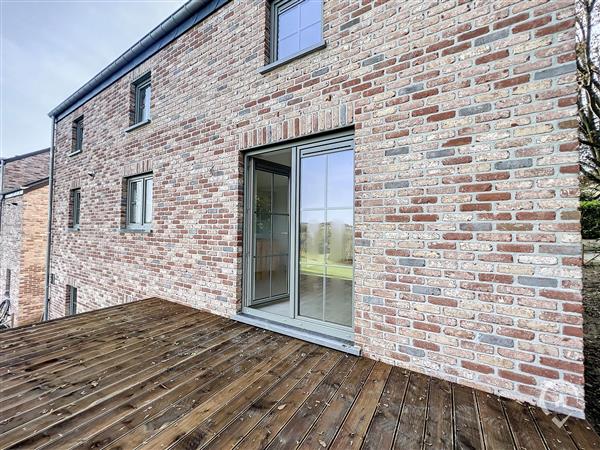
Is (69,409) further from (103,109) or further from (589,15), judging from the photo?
(589,15)

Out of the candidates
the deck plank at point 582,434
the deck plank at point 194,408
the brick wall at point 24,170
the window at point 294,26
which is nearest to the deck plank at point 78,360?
the deck plank at point 194,408

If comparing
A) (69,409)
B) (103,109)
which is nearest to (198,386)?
(69,409)

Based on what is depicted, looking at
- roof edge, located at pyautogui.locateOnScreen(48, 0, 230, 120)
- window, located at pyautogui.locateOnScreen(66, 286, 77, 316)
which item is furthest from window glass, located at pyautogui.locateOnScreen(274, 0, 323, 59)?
window, located at pyautogui.locateOnScreen(66, 286, 77, 316)

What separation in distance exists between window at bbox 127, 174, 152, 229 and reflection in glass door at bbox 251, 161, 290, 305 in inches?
96.2

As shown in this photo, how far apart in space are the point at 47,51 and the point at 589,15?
64.8 feet

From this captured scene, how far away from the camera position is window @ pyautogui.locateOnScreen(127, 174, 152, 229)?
Answer: 487 cm

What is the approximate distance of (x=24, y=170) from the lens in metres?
12.6

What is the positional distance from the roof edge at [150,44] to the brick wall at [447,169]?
0.73 meters

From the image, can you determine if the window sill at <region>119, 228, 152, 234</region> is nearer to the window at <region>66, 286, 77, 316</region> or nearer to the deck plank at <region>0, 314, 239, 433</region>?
the deck plank at <region>0, 314, 239, 433</region>

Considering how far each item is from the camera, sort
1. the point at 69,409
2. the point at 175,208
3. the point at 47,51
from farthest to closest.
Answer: the point at 47,51 → the point at 175,208 → the point at 69,409

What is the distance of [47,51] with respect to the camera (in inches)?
492

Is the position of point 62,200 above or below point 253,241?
above

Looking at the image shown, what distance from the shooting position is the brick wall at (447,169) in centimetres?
164

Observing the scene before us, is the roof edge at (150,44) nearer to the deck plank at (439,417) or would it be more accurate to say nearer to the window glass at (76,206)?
the window glass at (76,206)
